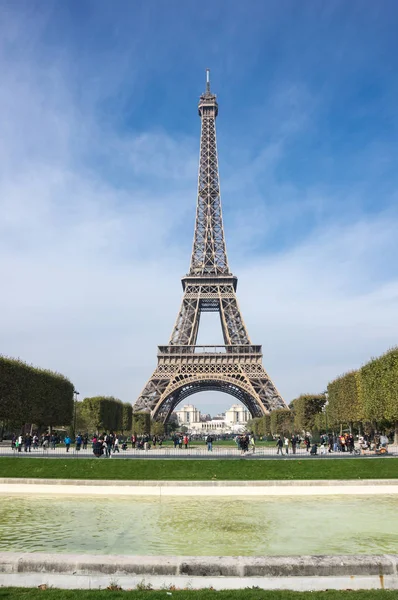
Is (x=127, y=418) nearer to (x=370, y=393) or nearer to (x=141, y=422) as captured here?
(x=141, y=422)

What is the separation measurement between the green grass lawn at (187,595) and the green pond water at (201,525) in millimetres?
3294

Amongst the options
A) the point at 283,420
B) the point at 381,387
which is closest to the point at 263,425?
the point at 283,420

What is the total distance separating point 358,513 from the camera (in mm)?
16375

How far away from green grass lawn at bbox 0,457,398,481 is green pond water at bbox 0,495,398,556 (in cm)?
449

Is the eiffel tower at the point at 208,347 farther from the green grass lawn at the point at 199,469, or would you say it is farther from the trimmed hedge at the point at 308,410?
the green grass lawn at the point at 199,469

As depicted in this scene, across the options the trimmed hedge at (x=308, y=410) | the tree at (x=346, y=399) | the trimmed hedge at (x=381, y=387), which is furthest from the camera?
the trimmed hedge at (x=308, y=410)

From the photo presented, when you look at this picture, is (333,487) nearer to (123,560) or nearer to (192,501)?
(192,501)

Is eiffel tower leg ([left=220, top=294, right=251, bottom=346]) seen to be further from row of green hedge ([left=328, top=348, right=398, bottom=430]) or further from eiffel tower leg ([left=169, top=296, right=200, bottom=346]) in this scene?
row of green hedge ([left=328, top=348, right=398, bottom=430])

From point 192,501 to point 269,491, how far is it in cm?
366

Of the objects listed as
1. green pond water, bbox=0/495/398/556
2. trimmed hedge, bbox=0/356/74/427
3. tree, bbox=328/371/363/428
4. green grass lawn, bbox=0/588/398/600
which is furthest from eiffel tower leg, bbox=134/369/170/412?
green grass lawn, bbox=0/588/398/600

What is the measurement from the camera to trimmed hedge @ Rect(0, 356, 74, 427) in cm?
4716

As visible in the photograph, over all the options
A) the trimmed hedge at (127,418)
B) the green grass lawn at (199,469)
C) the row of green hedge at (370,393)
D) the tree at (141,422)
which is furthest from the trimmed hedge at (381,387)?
the trimmed hedge at (127,418)

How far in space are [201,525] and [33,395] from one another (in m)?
39.8

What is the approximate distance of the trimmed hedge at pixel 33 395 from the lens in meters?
47.2
